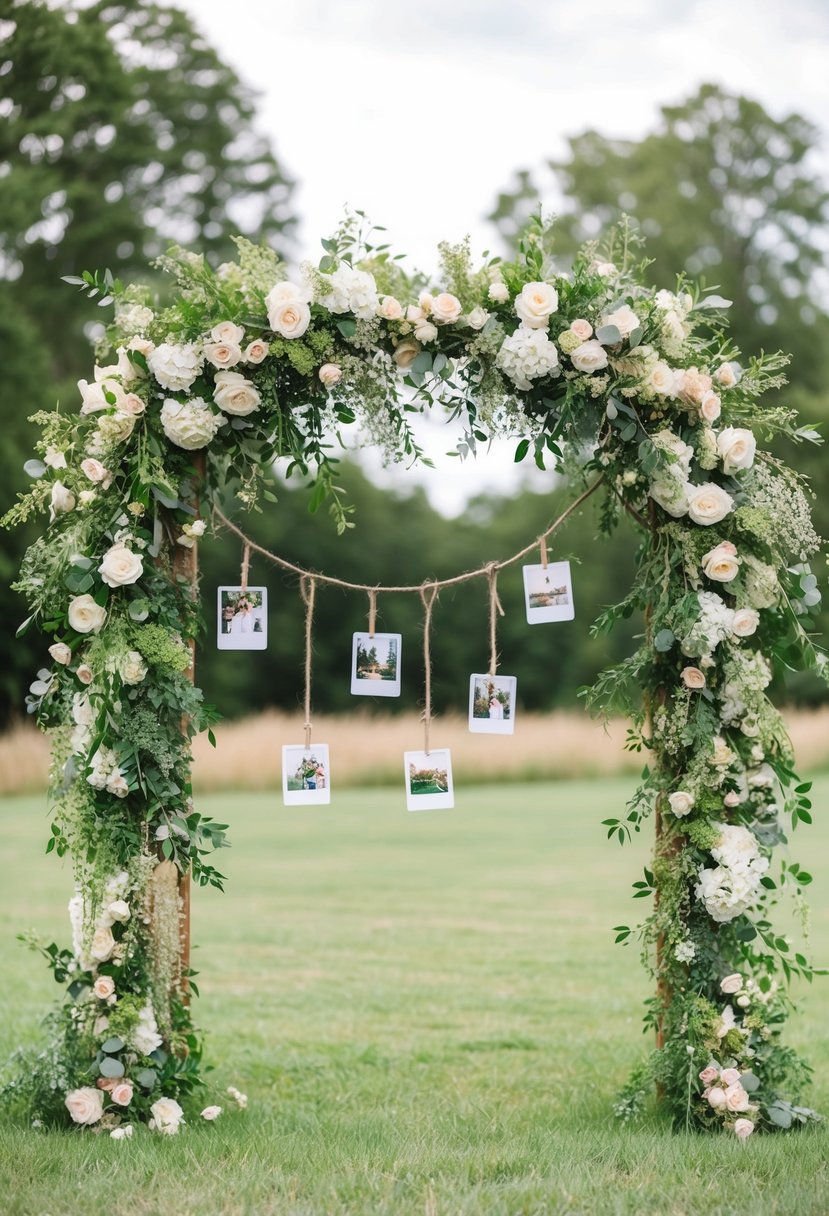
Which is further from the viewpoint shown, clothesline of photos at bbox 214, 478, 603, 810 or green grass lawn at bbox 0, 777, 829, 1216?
clothesline of photos at bbox 214, 478, 603, 810

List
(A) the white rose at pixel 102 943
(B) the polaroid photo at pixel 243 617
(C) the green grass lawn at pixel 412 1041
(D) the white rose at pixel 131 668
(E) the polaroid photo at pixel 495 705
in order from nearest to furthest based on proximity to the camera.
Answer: (C) the green grass lawn at pixel 412 1041 < (D) the white rose at pixel 131 668 < (A) the white rose at pixel 102 943 < (B) the polaroid photo at pixel 243 617 < (E) the polaroid photo at pixel 495 705

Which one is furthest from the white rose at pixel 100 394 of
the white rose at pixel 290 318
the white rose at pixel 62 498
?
the white rose at pixel 290 318

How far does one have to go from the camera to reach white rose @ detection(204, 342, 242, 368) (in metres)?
3.97

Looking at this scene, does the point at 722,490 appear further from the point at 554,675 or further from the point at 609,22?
the point at 554,675

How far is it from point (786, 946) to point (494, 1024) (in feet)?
7.99

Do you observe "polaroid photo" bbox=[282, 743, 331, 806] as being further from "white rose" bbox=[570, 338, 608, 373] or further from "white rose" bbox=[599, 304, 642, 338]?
"white rose" bbox=[599, 304, 642, 338]

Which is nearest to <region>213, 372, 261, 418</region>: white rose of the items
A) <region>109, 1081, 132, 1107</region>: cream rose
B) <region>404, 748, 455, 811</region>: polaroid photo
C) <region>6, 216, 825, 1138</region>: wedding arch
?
<region>6, 216, 825, 1138</region>: wedding arch

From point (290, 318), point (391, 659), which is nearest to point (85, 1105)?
point (391, 659)

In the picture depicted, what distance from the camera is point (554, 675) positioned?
26219 millimetres

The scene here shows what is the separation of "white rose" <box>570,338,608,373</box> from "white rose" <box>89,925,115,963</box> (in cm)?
241

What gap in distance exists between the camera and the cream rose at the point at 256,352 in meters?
3.99

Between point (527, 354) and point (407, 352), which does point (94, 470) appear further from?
point (527, 354)

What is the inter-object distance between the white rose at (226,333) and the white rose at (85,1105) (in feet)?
8.13

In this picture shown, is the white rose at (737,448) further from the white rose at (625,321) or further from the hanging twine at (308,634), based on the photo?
the hanging twine at (308,634)
